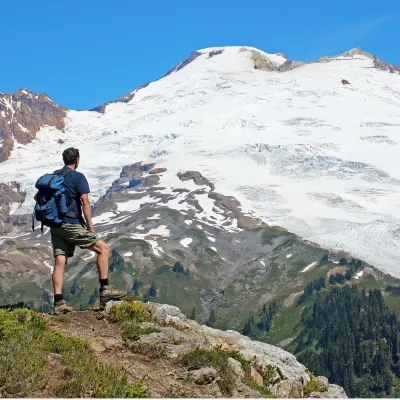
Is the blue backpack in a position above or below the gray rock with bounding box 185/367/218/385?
above

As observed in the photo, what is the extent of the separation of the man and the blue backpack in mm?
252

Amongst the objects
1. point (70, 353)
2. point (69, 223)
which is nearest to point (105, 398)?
point (70, 353)

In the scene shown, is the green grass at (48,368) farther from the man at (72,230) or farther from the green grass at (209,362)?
the man at (72,230)

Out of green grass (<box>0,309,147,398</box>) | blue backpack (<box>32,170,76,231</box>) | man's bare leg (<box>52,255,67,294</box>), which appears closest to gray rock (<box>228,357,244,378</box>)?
green grass (<box>0,309,147,398</box>)

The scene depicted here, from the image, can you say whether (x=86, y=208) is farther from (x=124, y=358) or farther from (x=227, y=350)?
(x=227, y=350)

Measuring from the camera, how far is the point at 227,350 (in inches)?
700

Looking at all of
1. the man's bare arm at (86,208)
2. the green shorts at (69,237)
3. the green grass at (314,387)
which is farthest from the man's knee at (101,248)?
the green grass at (314,387)

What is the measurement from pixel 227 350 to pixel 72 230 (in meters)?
5.67

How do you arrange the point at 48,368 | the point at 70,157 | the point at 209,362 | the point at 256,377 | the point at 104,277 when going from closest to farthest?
the point at 48,368
the point at 209,362
the point at 256,377
the point at 70,157
the point at 104,277

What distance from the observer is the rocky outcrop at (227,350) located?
15.8 metres

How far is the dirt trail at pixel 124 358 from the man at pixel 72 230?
0.91 m

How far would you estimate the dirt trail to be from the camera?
13.7 meters

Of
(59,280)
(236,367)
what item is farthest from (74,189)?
(236,367)

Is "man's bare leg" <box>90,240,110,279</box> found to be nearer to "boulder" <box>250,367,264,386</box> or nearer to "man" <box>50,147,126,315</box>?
"man" <box>50,147,126,315</box>
